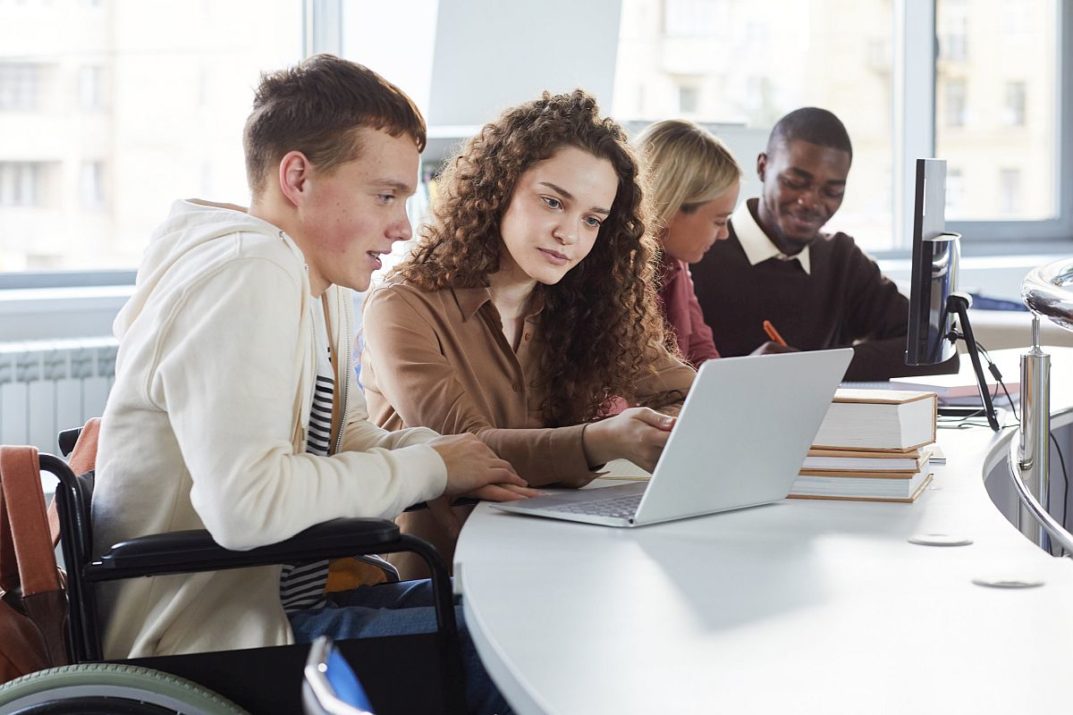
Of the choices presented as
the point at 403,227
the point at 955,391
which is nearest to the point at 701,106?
the point at 955,391

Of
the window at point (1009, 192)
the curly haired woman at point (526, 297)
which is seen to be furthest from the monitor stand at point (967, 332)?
the window at point (1009, 192)

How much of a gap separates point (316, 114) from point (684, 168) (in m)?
1.37

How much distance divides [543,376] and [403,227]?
1.57 ft

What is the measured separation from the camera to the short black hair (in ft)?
10.3

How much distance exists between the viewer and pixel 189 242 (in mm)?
1376

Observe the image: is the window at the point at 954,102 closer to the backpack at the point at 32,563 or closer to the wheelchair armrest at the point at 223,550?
the wheelchair armrest at the point at 223,550

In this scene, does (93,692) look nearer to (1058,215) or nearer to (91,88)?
(91,88)

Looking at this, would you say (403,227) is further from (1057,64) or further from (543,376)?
(1057,64)

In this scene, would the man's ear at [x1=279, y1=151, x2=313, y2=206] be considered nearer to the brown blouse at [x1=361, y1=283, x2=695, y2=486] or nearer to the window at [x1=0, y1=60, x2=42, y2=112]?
the brown blouse at [x1=361, y1=283, x2=695, y2=486]

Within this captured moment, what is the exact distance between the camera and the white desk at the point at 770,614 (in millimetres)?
812

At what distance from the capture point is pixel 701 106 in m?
5.27

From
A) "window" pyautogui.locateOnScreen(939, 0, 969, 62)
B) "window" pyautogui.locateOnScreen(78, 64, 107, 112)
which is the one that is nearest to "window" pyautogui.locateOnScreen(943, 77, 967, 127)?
"window" pyautogui.locateOnScreen(939, 0, 969, 62)

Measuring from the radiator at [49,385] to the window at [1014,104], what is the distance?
168 inches

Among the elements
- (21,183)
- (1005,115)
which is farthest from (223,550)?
(1005,115)
